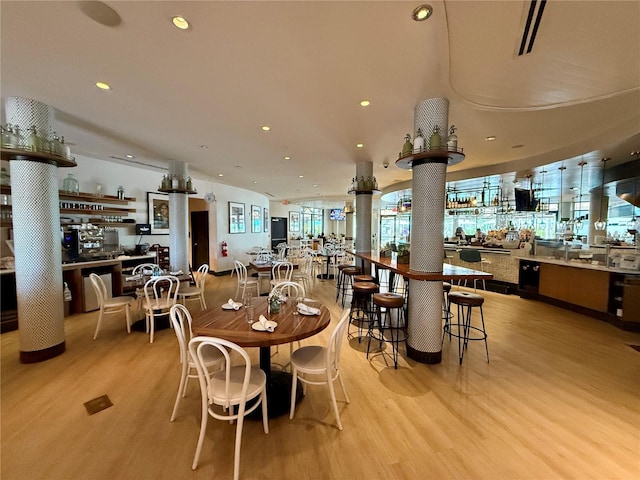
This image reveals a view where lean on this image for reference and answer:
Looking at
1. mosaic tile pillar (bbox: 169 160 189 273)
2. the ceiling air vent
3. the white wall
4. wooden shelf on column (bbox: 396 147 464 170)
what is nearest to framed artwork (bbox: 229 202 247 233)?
the white wall

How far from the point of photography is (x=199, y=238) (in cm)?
895

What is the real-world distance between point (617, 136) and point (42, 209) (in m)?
7.73

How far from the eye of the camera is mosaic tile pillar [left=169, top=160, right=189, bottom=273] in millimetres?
5574

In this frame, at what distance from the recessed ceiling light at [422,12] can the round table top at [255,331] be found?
89.3 inches

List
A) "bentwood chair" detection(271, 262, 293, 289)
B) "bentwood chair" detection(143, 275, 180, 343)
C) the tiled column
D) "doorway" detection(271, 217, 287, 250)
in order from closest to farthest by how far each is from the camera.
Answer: the tiled column < "bentwood chair" detection(143, 275, 180, 343) < "bentwood chair" detection(271, 262, 293, 289) < "doorway" detection(271, 217, 287, 250)

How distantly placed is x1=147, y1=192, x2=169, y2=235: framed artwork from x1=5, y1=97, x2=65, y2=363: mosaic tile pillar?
3.91 metres

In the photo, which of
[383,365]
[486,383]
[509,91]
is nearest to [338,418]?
[383,365]

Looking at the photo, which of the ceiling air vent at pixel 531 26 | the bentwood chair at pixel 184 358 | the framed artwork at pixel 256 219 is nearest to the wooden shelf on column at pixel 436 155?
the ceiling air vent at pixel 531 26

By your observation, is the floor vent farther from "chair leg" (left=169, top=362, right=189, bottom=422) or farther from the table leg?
the table leg

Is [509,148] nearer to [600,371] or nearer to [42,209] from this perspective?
[600,371]

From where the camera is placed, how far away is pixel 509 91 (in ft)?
8.27

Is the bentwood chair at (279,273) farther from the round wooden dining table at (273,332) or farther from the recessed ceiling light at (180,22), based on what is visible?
the recessed ceiling light at (180,22)

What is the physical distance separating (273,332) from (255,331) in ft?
0.47

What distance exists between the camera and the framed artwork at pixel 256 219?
1054 centimetres
